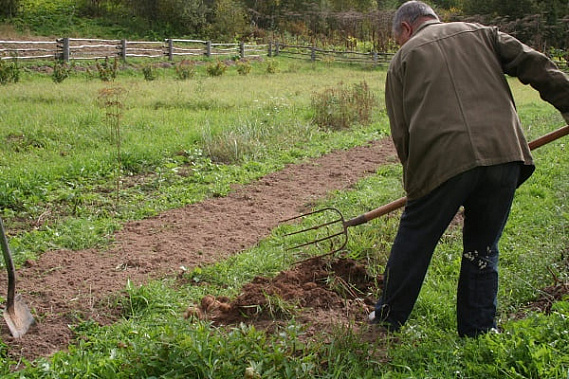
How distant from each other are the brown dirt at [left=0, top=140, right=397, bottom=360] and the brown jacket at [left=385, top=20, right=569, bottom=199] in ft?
4.16

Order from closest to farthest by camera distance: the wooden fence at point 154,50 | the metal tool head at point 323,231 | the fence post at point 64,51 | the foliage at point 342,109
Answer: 1. the metal tool head at point 323,231
2. the foliage at point 342,109
3. the fence post at point 64,51
4. the wooden fence at point 154,50

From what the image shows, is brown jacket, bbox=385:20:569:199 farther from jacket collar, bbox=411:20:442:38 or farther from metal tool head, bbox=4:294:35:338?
metal tool head, bbox=4:294:35:338

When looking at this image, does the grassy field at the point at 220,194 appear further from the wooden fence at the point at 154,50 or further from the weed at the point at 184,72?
the wooden fence at the point at 154,50

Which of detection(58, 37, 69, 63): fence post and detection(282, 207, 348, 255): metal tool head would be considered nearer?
detection(282, 207, 348, 255): metal tool head

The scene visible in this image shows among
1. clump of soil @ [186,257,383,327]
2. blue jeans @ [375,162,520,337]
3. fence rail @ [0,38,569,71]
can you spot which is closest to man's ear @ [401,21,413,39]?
blue jeans @ [375,162,520,337]

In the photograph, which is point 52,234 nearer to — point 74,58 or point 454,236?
point 454,236

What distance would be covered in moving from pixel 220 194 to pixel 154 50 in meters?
18.2

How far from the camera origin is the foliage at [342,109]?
11.5m

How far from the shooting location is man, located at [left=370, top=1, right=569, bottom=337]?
3121 mm

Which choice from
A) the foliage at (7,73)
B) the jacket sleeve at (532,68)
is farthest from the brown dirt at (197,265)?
the foliage at (7,73)

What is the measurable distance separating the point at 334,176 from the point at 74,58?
16.0 metres

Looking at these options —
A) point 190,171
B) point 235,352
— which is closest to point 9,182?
point 190,171

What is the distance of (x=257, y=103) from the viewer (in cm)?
1316

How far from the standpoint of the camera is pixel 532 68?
10.8 ft
